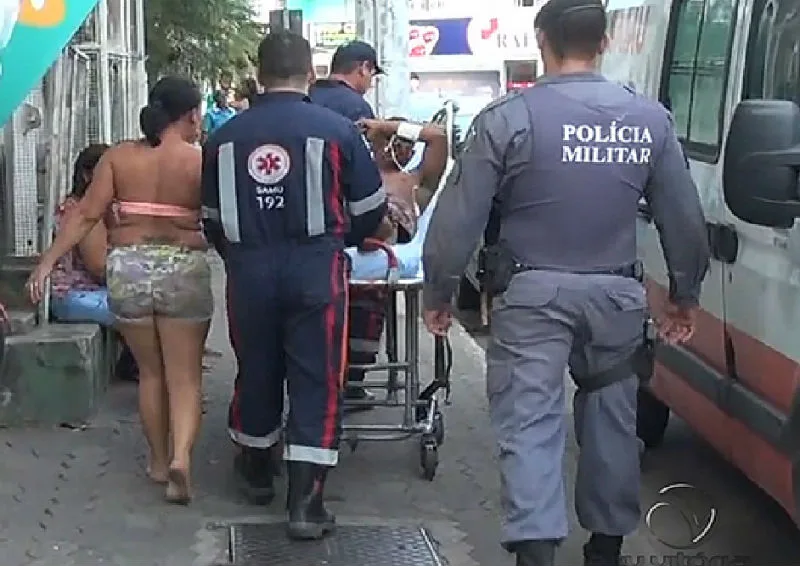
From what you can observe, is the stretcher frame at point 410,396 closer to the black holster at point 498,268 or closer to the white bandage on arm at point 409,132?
the white bandage on arm at point 409,132

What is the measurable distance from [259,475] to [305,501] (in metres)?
0.52

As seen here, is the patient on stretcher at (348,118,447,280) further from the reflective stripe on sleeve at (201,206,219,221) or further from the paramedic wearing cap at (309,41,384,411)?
the reflective stripe on sleeve at (201,206,219,221)

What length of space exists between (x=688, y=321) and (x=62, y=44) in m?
3.28

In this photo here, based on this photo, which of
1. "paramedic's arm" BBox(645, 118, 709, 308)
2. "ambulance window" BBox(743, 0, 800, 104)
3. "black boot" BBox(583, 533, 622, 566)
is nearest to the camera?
"paramedic's arm" BBox(645, 118, 709, 308)

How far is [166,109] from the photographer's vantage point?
6398mm

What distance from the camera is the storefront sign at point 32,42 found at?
666cm

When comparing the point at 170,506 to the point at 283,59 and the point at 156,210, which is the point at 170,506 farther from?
the point at 283,59

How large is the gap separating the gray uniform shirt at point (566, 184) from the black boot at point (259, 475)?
1.61 m

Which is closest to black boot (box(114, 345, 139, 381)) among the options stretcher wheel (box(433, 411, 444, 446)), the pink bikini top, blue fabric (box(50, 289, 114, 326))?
blue fabric (box(50, 289, 114, 326))

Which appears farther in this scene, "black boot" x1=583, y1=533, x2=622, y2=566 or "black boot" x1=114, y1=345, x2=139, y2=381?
"black boot" x1=114, y1=345, x2=139, y2=381

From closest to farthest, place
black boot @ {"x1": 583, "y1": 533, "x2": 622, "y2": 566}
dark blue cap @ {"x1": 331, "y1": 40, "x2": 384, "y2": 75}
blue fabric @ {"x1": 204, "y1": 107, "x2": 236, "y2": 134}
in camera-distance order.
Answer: black boot @ {"x1": 583, "y1": 533, "x2": 622, "y2": 566}
dark blue cap @ {"x1": 331, "y1": 40, "x2": 384, "y2": 75}
blue fabric @ {"x1": 204, "y1": 107, "x2": 236, "y2": 134}

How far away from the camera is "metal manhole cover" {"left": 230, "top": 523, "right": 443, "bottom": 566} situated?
580 centimetres

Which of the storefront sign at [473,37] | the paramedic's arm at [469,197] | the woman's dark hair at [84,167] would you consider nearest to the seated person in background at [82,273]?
the woman's dark hair at [84,167]

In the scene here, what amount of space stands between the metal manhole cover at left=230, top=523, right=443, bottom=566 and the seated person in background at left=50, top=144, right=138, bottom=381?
234 centimetres
